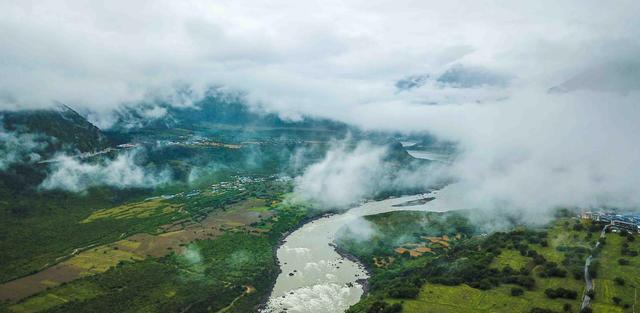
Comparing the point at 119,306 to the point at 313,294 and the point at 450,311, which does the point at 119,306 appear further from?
the point at 450,311

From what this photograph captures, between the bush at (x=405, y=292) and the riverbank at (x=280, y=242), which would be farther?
the riverbank at (x=280, y=242)

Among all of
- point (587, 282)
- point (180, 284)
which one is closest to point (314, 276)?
point (180, 284)

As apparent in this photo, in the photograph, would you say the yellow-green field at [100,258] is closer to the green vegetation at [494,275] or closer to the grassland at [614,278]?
the green vegetation at [494,275]

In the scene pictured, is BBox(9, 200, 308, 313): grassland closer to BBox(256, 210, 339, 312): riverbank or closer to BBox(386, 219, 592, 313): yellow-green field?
BBox(256, 210, 339, 312): riverbank

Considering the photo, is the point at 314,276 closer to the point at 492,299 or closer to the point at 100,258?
the point at 492,299

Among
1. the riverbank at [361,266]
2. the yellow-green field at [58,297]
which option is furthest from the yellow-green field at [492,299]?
the yellow-green field at [58,297]

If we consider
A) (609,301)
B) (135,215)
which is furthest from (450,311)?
(135,215)
